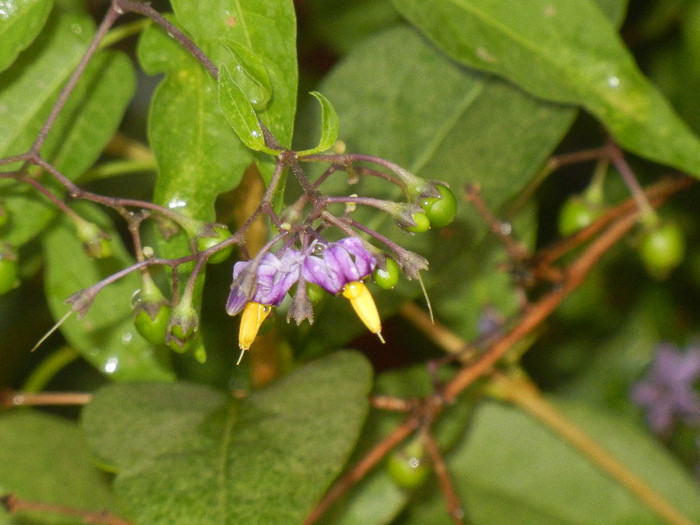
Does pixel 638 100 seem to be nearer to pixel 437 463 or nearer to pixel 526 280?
pixel 526 280

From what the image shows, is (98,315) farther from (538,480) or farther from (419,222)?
(538,480)

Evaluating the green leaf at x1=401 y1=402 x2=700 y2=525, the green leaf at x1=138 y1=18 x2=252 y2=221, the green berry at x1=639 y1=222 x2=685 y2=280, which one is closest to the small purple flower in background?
the green leaf at x1=401 y1=402 x2=700 y2=525

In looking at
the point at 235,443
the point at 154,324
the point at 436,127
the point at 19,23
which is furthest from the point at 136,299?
the point at 436,127

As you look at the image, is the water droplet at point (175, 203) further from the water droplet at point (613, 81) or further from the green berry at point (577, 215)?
the green berry at point (577, 215)

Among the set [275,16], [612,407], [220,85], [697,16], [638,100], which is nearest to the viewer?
[220,85]

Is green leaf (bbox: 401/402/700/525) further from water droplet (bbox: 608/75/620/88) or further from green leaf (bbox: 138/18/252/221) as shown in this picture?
green leaf (bbox: 138/18/252/221)

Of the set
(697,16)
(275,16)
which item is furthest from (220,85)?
(697,16)
